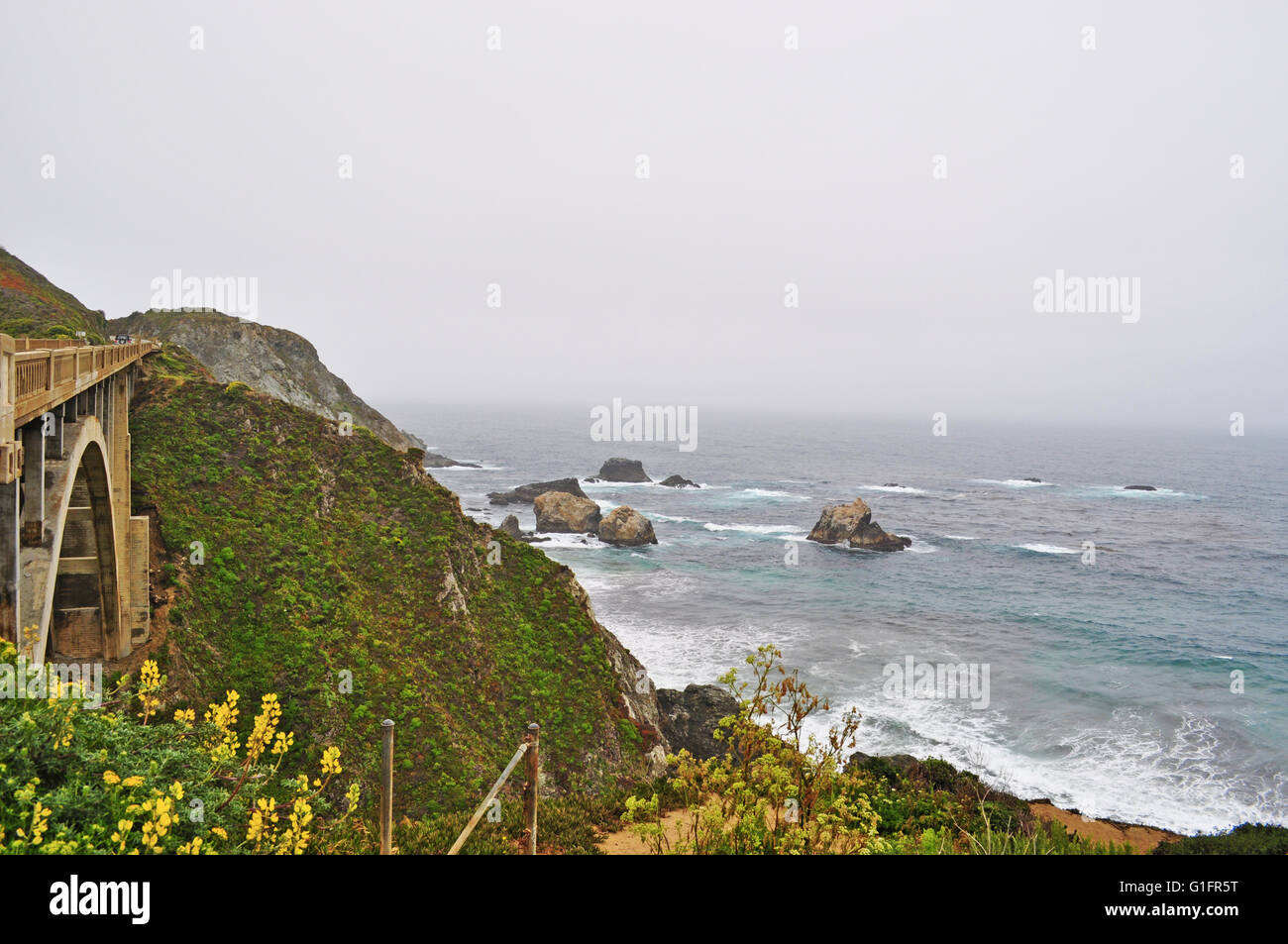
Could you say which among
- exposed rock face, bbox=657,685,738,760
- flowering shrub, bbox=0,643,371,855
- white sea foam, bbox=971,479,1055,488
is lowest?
exposed rock face, bbox=657,685,738,760

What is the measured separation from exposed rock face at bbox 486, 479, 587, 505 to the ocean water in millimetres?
2741

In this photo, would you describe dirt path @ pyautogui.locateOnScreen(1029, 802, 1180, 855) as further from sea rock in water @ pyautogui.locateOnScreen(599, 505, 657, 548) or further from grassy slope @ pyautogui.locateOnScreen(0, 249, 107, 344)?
grassy slope @ pyautogui.locateOnScreen(0, 249, 107, 344)

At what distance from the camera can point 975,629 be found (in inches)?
1714

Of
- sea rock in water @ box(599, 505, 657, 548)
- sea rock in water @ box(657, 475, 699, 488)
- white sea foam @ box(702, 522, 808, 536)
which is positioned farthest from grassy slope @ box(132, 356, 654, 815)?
sea rock in water @ box(657, 475, 699, 488)

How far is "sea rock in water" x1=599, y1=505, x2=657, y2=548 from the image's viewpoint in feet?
208

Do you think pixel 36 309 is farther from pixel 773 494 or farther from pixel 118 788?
pixel 773 494

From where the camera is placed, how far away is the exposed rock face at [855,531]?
64000 mm

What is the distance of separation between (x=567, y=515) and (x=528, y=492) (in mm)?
18014

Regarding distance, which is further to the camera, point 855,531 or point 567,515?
point 567,515

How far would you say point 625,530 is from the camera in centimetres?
6341

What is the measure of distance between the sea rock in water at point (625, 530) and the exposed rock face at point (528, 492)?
52.6ft

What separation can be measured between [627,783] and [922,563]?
1812 inches

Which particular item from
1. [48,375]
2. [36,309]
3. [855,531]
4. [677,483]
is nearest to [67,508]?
[48,375]
